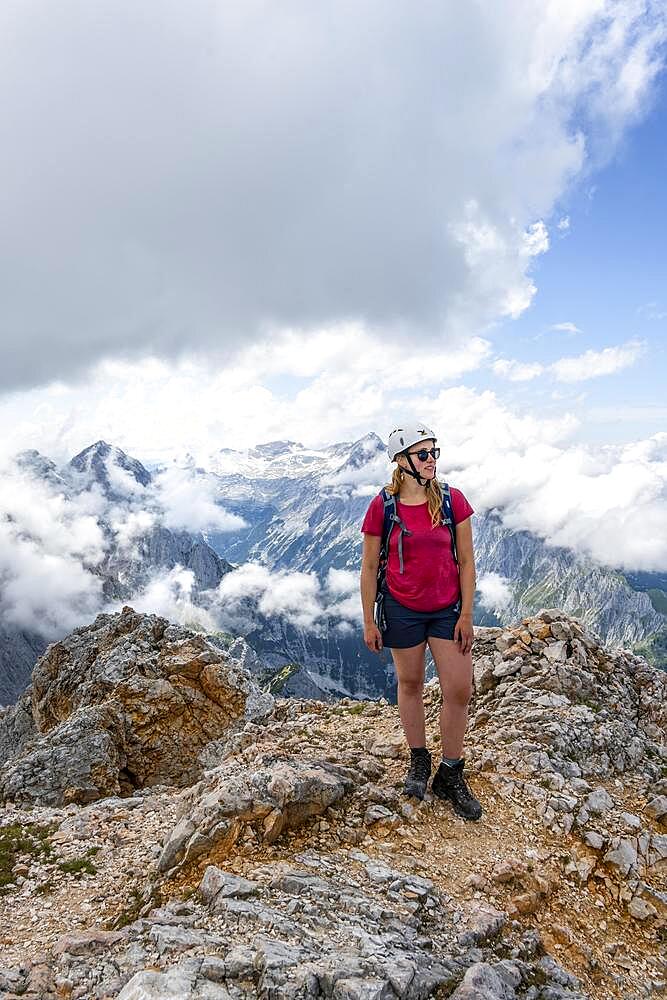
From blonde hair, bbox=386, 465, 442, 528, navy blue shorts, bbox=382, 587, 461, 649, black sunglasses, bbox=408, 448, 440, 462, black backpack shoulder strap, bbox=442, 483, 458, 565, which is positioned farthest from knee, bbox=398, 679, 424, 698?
black sunglasses, bbox=408, 448, 440, 462

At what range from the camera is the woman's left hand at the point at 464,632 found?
834cm

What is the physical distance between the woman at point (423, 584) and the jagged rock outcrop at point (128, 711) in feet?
40.6

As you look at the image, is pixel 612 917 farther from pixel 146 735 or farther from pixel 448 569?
pixel 146 735

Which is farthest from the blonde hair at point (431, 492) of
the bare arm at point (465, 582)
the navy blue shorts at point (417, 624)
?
the navy blue shorts at point (417, 624)

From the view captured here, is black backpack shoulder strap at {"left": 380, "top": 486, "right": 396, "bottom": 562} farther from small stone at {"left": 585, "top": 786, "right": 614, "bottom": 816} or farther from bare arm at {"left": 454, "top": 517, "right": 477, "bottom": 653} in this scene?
small stone at {"left": 585, "top": 786, "right": 614, "bottom": 816}

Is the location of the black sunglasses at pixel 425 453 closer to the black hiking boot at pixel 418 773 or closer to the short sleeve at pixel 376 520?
the short sleeve at pixel 376 520

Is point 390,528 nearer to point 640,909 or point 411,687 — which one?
point 411,687

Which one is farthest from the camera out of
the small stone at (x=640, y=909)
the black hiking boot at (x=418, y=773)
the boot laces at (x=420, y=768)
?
the boot laces at (x=420, y=768)

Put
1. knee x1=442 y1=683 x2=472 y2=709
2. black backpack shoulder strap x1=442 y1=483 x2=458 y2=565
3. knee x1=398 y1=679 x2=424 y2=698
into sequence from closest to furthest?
black backpack shoulder strap x1=442 y1=483 x2=458 y2=565 → knee x1=442 y1=683 x2=472 y2=709 → knee x1=398 y1=679 x2=424 y2=698

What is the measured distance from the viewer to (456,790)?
356 inches

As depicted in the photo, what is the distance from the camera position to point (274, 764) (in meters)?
9.44

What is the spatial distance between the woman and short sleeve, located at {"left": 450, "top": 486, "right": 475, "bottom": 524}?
2cm

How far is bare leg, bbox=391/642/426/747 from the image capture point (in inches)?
338

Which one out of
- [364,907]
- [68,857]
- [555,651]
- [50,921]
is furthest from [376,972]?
[555,651]
